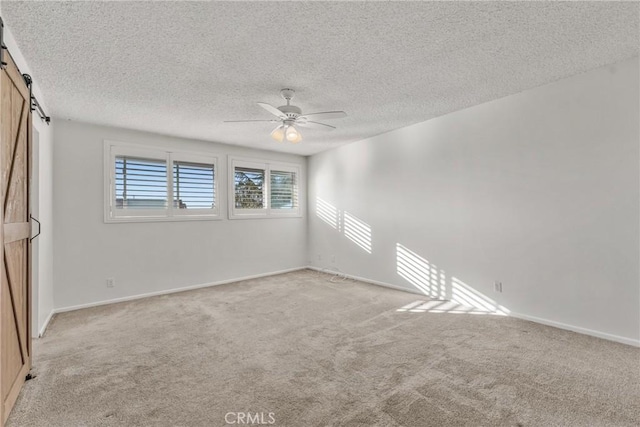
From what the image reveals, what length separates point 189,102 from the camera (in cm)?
348

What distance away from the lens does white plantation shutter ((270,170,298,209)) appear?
6273 millimetres

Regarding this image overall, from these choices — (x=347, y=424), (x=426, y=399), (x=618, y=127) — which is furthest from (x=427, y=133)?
(x=347, y=424)

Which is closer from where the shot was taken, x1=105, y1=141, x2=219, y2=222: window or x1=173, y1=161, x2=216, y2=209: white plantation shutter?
x1=105, y1=141, x2=219, y2=222: window

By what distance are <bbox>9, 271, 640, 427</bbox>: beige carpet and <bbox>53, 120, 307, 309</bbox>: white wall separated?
2.13 ft

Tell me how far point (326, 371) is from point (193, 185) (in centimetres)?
392

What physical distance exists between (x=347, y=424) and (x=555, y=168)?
321cm

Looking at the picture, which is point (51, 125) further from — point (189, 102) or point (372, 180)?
point (372, 180)

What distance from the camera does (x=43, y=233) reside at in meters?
3.43

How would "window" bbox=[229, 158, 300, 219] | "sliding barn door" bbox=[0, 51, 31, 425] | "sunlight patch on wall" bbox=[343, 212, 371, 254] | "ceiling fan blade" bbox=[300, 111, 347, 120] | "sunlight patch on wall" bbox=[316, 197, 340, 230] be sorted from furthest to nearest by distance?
"sunlight patch on wall" bbox=[316, 197, 340, 230]
"window" bbox=[229, 158, 300, 219]
"sunlight patch on wall" bbox=[343, 212, 371, 254]
"ceiling fan blade" bbox=[300, 111, 347, 120]
"sliding barn door" bbox=[0, 51, 31, 425]

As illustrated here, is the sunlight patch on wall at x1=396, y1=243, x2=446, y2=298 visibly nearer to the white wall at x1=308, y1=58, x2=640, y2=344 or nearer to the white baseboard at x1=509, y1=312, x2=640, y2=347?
the white wall at x1=308, y1=58, x2=640, y2=344

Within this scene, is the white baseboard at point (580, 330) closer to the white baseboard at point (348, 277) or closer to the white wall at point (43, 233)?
the white baseboard at point (348, 277)

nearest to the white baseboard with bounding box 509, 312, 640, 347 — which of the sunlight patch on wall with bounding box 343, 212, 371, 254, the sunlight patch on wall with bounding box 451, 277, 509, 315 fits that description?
the sunlight patch on wall with bounding box 451, 277, 509, 315

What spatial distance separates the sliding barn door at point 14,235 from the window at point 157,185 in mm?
2089

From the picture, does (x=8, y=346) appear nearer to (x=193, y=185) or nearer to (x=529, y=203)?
(x=193, y=185)
